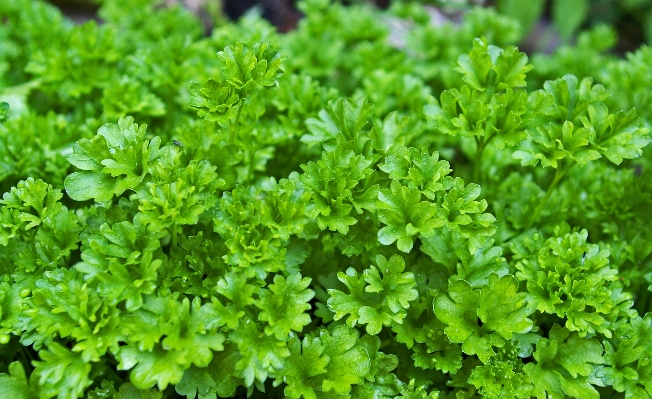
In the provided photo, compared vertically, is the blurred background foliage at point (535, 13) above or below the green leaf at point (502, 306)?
below

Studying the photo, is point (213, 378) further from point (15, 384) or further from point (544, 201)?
point (544, 201)

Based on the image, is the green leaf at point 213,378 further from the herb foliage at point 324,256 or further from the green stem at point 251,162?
the green stem at point 251,162

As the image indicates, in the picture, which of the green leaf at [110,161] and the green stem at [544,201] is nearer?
the green leaf at [110,161]

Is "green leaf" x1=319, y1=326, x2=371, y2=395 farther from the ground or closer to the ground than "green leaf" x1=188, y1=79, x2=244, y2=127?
closer to the ground

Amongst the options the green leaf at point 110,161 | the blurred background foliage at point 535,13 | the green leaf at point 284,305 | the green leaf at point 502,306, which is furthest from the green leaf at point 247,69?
the blurred background foliage at point 535,13

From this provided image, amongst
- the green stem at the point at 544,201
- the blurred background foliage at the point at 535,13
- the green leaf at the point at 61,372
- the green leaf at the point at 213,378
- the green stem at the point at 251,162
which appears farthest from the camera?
the blurred background foliage at the point at 535,13

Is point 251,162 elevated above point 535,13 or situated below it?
above

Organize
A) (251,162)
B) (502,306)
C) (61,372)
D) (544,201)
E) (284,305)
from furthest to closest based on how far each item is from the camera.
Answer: (251,162) → (544,201) → (502,306) → (284,305) → (61,372)

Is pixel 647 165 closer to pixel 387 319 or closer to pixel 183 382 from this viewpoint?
pixel 387 319

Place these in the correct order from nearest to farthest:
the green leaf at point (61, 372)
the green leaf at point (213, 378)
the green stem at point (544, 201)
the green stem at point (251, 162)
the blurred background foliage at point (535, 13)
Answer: the green leaf at point (61, 372) < the green leaf at point (213, 378) < the green stem at point (544, 201) < the green stem at point (251, 162) < the blurred background foliage at point (535, 13)

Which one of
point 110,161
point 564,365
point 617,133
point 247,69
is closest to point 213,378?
point 110,161

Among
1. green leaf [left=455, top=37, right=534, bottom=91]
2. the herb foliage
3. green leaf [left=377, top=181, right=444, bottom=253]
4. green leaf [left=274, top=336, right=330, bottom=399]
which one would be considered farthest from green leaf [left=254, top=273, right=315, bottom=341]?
green leaf [left=455, top=37, right=534, bottom=91]

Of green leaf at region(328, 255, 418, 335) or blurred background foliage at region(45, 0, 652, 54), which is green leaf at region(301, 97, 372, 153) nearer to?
green leaf at region(328, 255, 418, 335)
